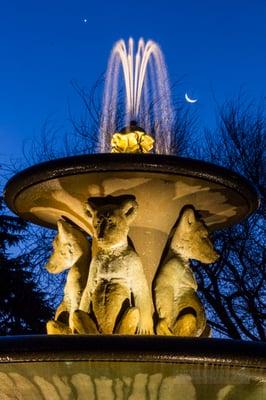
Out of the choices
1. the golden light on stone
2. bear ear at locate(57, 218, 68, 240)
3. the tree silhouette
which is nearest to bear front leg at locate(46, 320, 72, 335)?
bear ear at locate(57, 218, 68, 240)

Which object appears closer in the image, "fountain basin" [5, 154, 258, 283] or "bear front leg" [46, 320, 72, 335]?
"fountain basin" [5, 154, 258, 283]

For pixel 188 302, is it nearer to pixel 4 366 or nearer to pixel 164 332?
pixel 164 332

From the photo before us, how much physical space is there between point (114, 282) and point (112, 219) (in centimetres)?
54

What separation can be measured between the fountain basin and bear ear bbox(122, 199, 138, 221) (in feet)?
0.76

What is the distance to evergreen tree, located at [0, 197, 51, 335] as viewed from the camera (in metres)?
23.9

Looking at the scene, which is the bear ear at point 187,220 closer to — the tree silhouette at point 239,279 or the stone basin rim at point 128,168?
the stone basin rim at point 128,168

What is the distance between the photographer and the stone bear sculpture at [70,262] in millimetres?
7120

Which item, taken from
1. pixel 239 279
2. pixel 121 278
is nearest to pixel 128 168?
pixel 121 278

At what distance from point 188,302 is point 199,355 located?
6.92ft

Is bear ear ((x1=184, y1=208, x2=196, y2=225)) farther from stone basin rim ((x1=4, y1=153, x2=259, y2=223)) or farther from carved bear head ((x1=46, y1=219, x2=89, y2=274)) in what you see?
carved bear head ((x1=46, y1=219, x2=89, y2=274))

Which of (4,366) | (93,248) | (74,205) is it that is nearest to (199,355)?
(4,366)

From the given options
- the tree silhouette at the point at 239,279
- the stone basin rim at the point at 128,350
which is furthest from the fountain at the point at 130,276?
the tree silhouette at the point at 239,279

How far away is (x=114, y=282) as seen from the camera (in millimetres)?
6512

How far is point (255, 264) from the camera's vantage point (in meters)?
18.8
